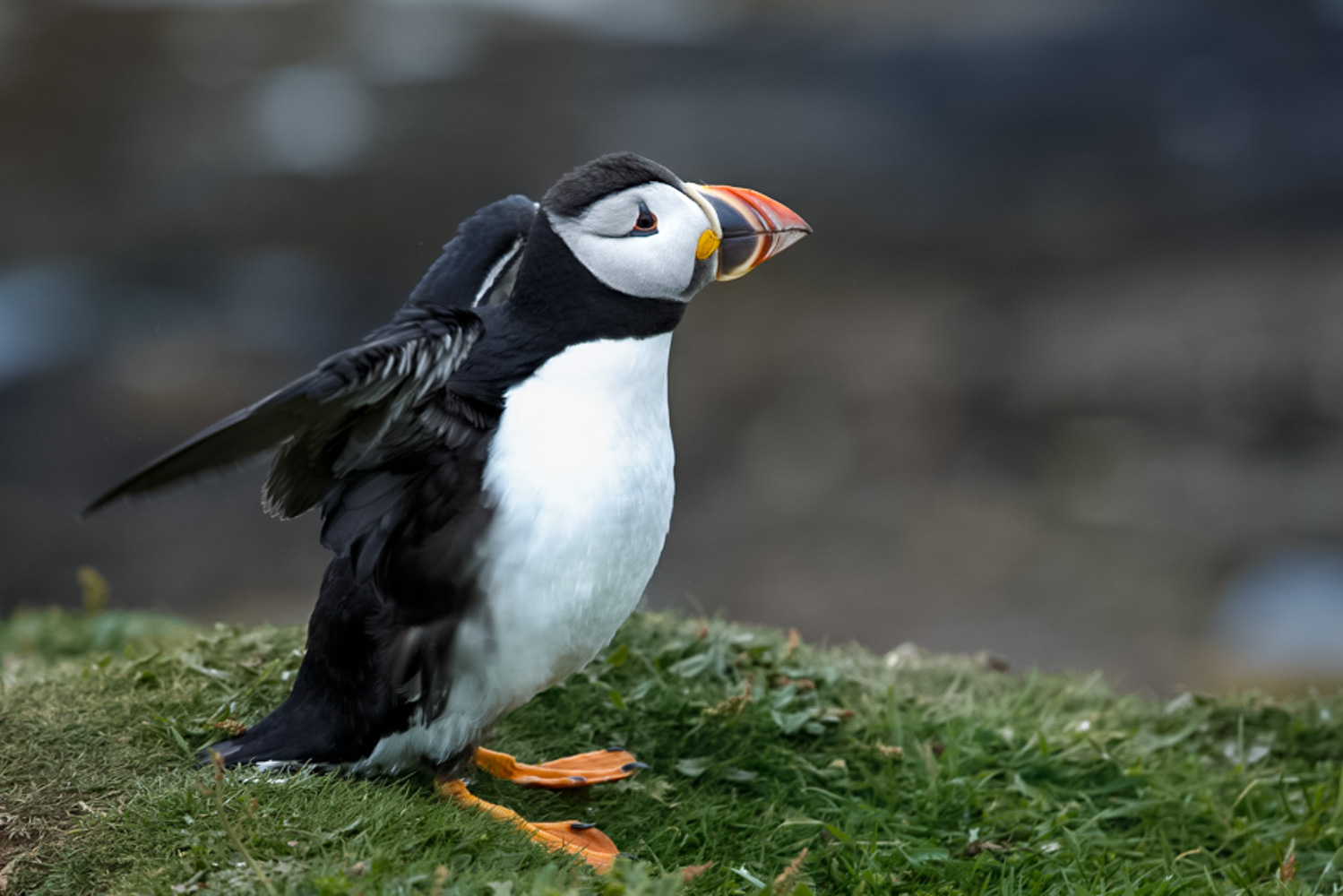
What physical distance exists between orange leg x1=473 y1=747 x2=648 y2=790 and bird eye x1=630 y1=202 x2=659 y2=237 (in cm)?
156

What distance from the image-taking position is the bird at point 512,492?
9.68 feet

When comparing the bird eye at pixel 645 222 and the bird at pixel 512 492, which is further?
the bird eye at pixel 645 222

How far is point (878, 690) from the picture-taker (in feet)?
14.4

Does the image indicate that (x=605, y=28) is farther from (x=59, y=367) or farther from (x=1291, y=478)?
(x=1291, y=478)

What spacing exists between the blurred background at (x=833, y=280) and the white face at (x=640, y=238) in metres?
7.35

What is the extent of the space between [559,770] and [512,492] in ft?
3.29

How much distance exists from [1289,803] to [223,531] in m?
10.2

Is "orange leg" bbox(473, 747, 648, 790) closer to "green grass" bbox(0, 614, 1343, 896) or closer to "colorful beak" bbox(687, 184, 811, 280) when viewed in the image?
"green grass" bbox(0, 614, 1343, 896)

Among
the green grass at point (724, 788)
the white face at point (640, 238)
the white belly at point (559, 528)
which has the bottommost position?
the green grass at point (724, 788)

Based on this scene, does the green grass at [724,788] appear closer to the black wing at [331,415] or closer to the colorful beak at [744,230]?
the black wing at [331,415]

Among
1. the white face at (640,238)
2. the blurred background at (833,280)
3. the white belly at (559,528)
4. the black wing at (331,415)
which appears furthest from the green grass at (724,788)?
the blurred background at (833,280)

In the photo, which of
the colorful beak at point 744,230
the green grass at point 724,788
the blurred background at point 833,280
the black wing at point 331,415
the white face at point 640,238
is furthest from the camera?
the blurred background at point 833,280

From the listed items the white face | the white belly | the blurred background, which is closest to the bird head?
the white face

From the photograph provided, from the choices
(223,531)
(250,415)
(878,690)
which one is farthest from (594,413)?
(223,531)
